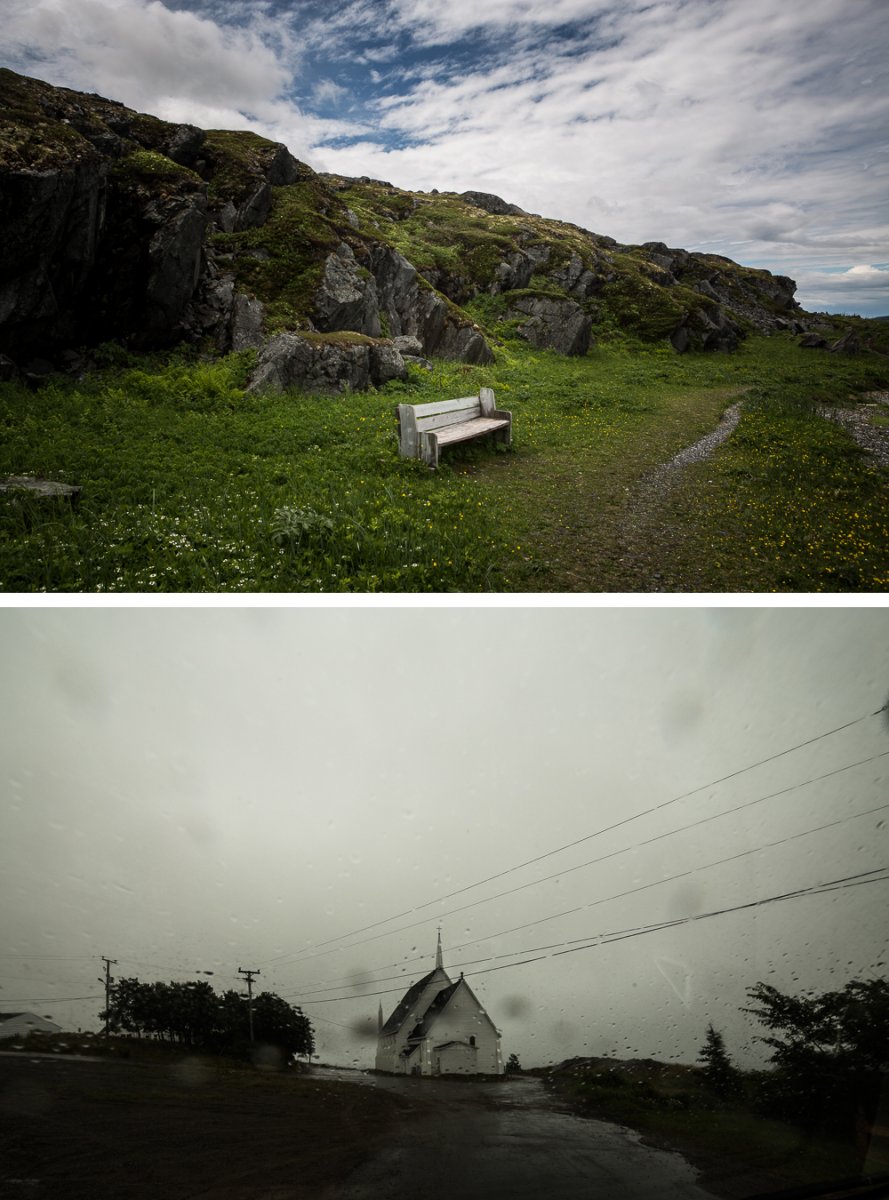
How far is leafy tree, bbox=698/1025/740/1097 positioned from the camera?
9.47ft

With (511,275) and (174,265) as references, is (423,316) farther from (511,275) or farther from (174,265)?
(174,265)

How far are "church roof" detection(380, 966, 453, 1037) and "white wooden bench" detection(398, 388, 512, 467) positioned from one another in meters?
3.75

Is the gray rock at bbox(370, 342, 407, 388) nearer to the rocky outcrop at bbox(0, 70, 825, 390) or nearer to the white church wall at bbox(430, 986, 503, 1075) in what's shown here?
the rocky outcrop at bbox(0, 70, 825, 390)

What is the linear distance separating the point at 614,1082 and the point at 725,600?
2479 millimetres

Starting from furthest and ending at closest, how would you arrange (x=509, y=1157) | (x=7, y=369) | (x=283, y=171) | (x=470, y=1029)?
(x=283, y=171)
(x=7, y=369)
(x=470, y=1029)
(x=509, y=1157)

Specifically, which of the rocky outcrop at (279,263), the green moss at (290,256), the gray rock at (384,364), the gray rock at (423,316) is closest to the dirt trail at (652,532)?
the rocky outcrop at (279,263)

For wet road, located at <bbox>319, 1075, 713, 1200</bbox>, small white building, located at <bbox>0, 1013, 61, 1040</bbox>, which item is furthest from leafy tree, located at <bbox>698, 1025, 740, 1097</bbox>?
small white building, located at <bbox>0, 1013, 61, 1040</bbox>

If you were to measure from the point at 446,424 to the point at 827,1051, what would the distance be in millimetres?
5423

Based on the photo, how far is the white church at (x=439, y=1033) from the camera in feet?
8.89

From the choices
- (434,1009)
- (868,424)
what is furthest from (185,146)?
(434,1009)

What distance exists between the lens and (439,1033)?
2736mm

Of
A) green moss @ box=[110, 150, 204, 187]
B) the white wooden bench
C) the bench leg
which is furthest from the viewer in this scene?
green moss @ box=[110, 150, 204, 187]

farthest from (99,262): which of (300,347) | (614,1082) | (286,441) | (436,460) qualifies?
(614,1082)

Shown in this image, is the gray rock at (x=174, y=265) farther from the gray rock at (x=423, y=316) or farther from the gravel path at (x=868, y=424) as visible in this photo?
the gravel path at (x=868, y=424)
